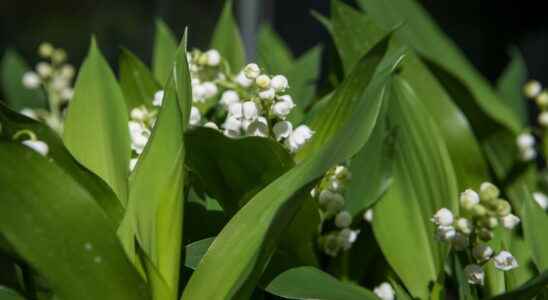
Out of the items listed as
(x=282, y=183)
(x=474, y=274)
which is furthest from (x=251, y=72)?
(x=474, y=274)

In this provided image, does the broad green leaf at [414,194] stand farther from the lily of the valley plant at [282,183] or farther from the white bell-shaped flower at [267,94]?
the white bell-shaped flower at [267,94]

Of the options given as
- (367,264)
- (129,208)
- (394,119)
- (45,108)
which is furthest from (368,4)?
(45,108)

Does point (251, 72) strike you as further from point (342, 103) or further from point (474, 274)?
point (474, 274)

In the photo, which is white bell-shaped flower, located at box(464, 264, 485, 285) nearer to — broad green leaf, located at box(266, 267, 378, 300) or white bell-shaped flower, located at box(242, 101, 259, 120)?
broad green leaf, located at box(266, 267, 378, 300)

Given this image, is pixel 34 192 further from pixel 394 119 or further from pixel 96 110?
pixel 394 119

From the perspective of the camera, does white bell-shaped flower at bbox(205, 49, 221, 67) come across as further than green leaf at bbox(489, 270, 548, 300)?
Yes

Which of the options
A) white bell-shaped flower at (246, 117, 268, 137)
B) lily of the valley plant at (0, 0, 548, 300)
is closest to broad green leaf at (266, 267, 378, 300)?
lily of the valley plant at (0, 0, 548, 300)

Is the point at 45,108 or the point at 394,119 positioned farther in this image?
the point at 45,108
